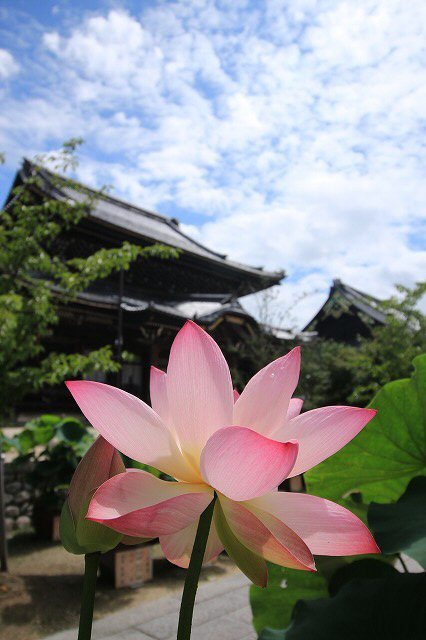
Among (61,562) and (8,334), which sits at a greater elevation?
(8,334)

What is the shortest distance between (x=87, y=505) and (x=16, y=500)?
17.9 ft

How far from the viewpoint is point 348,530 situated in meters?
0.27

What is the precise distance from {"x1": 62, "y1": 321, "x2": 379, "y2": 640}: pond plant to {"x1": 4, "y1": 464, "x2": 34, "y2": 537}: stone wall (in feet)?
16.9

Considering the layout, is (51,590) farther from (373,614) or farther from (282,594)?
(373,614)

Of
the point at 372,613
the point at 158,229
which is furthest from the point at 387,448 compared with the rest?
the point at 158,229

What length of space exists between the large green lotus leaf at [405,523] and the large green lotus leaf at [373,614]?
3 cm

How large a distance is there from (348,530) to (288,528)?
0.10 ft

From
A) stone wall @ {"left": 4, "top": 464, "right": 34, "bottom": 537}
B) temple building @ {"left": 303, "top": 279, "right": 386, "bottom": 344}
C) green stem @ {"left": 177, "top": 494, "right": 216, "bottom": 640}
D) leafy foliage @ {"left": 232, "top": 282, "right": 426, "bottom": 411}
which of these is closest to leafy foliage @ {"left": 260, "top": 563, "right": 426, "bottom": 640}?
green stem @ {"left": 177, "top": 494, "right": 216, "bottom": 640}

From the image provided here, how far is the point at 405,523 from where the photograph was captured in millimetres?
559

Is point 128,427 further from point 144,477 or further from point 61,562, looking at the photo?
A: point 61,562

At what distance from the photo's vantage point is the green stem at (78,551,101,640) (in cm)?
27

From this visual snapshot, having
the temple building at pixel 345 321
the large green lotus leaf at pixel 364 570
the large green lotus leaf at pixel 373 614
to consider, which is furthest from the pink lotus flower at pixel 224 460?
the temple building at pixel 345 321

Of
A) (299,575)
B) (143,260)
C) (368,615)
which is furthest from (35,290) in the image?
(143,260)

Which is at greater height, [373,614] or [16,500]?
[373,614]
